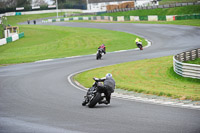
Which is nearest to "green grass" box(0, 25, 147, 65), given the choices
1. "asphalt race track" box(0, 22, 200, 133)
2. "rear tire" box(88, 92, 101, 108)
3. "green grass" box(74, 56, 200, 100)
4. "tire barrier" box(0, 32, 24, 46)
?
"tire barrier" box(0, 32, 24, 46)

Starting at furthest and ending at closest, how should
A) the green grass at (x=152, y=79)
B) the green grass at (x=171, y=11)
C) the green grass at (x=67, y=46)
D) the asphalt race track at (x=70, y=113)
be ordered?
the green grass at (x=171, y=11), the green grass at (x=67, y=46), the green grass at (x=152, y=79), the asphalt race track at (x=70, y=113)

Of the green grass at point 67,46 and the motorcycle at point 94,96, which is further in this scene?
the green grass at point 67,46

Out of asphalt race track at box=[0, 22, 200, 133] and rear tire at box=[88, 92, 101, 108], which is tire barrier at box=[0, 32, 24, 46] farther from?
rear tire at box=[88, 92, 101, 108]

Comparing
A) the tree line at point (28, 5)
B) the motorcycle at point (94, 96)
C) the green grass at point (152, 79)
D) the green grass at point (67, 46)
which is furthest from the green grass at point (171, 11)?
the motorcycle at point (94, 96)

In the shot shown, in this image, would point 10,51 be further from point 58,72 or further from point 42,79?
point 42,79

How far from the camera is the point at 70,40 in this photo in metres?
50.7

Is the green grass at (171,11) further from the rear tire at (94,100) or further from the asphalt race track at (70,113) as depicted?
the rear tire at (94,100)

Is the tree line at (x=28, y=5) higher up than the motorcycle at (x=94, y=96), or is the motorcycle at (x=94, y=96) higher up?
the tree line at (x=28, y=5)

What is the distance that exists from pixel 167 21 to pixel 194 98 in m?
52.3

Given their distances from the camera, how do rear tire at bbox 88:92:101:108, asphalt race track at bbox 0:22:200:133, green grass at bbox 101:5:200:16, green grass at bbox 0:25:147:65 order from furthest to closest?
green grass at bbox 101:5:200:16 < green grass at bbox 0:25:147:65 < rear tire at bbox 88:92:101:108 < asphalt race track at bbox 0:22:200:133

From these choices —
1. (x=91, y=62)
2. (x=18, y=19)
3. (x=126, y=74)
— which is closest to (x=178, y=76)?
(x=126, y=74)

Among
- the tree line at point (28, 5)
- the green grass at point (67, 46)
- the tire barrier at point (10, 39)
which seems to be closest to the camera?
the green grass at point (67, 46)

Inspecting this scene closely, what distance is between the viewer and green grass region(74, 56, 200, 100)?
1606 cm

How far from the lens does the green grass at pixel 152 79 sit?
16.1 meters
